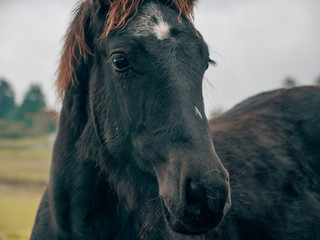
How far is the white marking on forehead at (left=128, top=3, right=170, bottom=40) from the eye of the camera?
2.41 metres

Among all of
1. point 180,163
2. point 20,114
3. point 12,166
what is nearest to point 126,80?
point 180,163

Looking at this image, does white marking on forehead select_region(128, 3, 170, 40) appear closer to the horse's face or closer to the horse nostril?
the horse's face

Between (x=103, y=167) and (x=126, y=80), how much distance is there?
84 cm

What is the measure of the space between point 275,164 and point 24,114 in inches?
2875

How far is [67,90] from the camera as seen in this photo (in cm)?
311

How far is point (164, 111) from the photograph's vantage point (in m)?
2.29

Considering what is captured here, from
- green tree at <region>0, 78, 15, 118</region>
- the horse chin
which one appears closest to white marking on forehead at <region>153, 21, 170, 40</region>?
the horse chin

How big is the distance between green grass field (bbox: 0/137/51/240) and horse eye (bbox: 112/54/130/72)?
6.64 m

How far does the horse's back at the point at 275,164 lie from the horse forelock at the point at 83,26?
5.18 ft

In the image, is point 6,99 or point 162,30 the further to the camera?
point 6,99

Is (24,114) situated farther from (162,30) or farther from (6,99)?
(162,30)

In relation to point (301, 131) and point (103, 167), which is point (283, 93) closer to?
point (301, 131)

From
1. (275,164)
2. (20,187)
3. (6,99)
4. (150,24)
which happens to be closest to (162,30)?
(150,24)

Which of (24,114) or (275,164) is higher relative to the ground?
(275,164)
